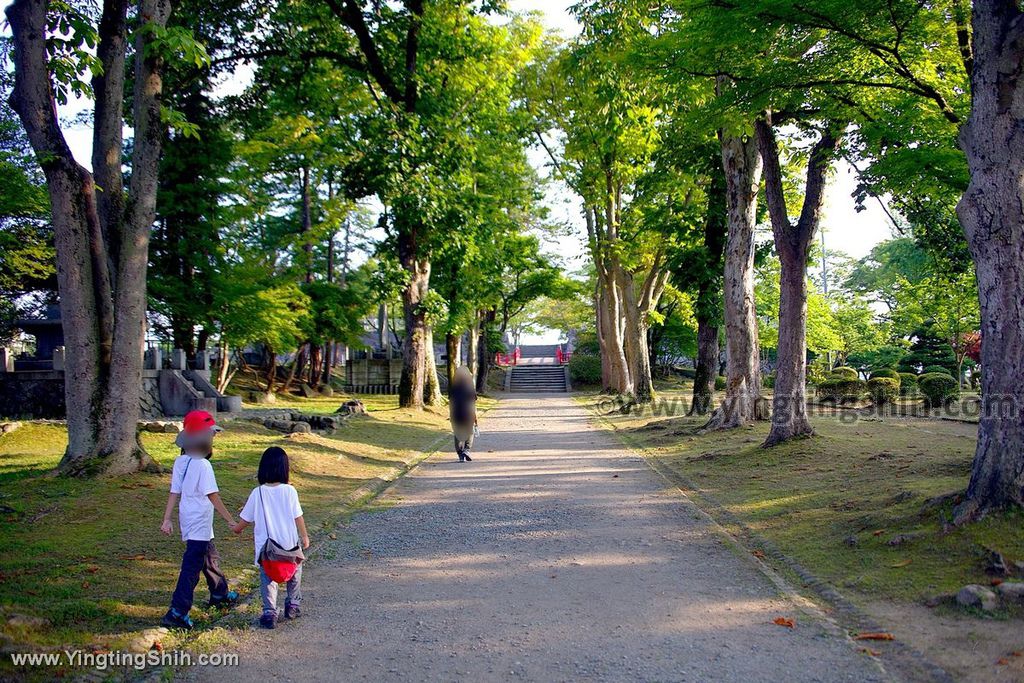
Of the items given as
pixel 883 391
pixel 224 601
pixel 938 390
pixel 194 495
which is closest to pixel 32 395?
pixel 224 601

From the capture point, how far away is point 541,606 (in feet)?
18.4

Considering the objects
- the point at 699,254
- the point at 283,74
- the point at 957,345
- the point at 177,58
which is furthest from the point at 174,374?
the point at 957,345

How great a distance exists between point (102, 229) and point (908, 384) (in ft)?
97.7

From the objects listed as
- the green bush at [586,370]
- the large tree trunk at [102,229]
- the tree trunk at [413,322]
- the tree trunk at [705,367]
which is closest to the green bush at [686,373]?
the green bush at [586,370]

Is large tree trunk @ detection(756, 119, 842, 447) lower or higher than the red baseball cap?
higher

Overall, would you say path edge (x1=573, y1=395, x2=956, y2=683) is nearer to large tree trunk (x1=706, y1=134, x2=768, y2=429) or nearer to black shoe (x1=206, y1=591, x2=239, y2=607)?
black shoe (x1=206, y1=591, x2=239, y2=607)

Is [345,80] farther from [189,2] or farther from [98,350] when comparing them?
[98,350]

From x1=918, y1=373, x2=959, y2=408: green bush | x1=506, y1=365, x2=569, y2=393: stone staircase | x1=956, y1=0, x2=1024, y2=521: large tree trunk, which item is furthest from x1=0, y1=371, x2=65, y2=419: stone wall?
x1=506, y1=365, x2=569, y2=393: stone staircase

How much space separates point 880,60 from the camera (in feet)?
33.6

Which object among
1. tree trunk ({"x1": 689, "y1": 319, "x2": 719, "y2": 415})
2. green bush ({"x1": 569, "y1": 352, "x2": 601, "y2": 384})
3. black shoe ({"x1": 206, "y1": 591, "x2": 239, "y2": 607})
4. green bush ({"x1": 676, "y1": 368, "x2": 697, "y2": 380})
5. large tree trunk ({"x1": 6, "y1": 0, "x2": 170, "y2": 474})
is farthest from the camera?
green bush ({"x1": 676, "y1": 368, "x2": 697, "y2": 380})

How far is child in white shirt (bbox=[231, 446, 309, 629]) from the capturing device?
5.24 m

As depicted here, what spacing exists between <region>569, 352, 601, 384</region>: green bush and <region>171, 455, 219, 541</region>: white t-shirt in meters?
47.5

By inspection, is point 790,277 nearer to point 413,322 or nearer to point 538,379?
point 413,322

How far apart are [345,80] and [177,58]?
12.1 metres
